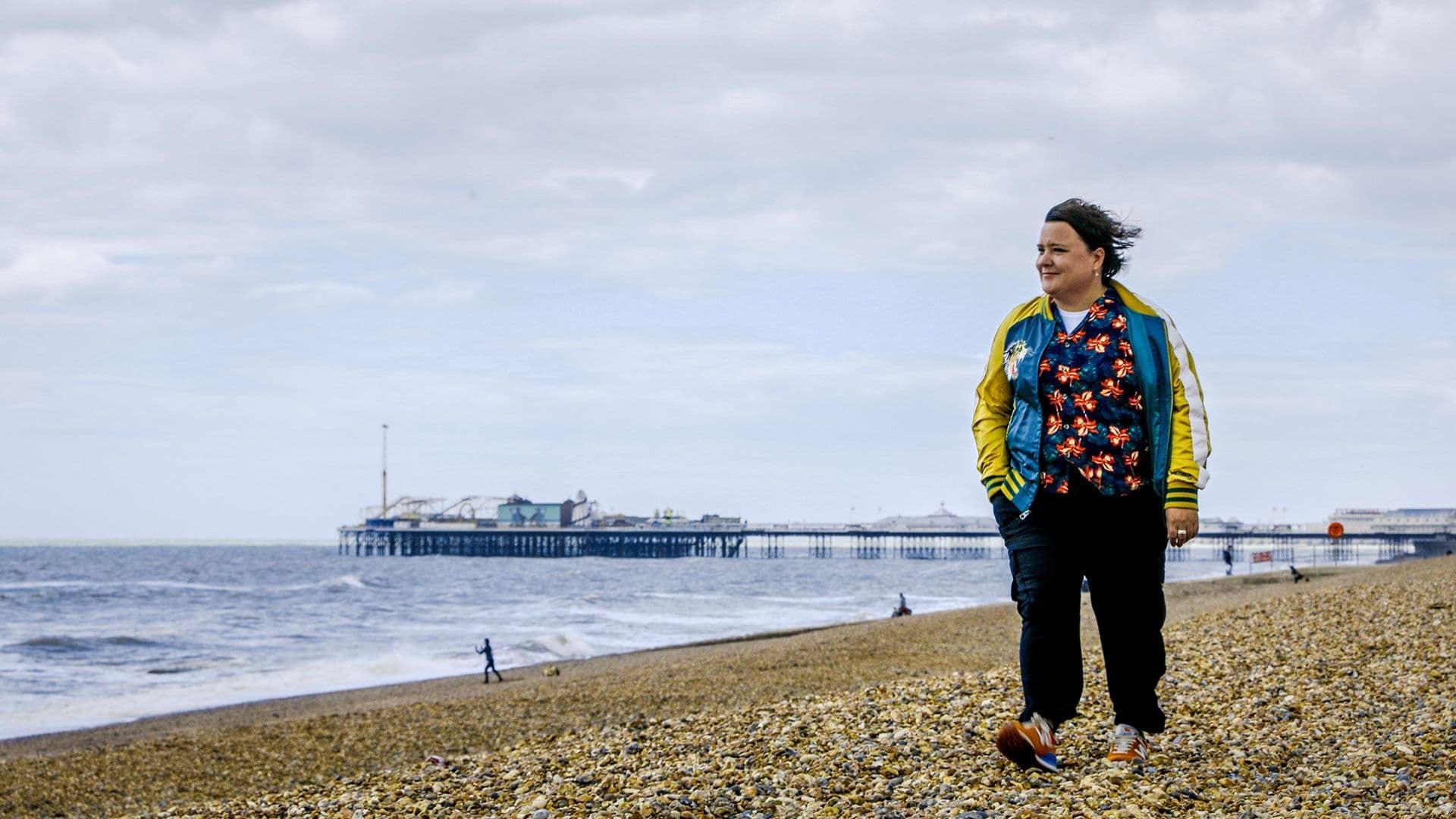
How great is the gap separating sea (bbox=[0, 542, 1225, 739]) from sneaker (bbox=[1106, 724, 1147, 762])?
12870 millimetres

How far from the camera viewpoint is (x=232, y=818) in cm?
502

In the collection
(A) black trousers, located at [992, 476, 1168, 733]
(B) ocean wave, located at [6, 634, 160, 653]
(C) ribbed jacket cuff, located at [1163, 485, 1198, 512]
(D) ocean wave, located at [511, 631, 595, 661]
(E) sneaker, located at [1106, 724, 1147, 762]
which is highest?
(C) ribbed jacket cuff, located at [1163, 485, 1198, 512]

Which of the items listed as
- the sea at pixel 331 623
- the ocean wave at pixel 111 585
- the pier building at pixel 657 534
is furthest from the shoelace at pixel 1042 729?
the pier building at pixel 657 534

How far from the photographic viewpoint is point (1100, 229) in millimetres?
3873

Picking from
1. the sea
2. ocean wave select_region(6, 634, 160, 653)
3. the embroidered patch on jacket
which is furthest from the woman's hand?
ocean wave select_region(6, 634, 160, 653)

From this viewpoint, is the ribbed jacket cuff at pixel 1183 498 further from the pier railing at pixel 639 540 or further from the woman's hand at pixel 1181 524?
the pier railing at pixel 639 540

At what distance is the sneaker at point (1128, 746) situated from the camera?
3928mm

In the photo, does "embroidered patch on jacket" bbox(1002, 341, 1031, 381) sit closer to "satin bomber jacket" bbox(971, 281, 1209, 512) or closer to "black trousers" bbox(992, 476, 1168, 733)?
"satin bomber jacket" bbox(971, 281, 1209, 512)

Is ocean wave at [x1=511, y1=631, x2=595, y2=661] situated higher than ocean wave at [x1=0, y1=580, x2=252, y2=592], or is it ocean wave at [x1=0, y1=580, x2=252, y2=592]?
ocean wave at [x1=511, y1=631, x2=595, y2=661]

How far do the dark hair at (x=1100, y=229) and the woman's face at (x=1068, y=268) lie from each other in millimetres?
17

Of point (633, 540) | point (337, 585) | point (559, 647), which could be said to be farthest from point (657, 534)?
point (559, 647)

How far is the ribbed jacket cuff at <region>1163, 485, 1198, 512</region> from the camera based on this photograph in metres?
3.58

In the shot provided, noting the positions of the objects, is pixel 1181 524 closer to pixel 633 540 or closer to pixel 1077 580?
pixel 1077 580

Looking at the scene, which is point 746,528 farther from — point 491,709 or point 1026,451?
point 1026,451
